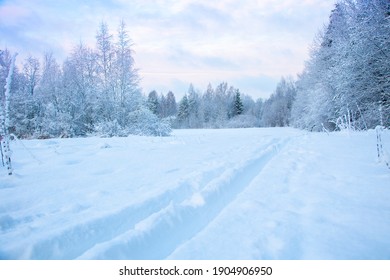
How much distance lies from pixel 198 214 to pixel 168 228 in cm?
39

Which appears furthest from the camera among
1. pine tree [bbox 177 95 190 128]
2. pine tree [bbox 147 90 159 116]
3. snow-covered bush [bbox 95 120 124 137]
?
pine tree [bbox 177 95 190 128]

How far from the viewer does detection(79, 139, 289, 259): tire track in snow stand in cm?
173

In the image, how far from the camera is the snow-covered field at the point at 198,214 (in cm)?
169

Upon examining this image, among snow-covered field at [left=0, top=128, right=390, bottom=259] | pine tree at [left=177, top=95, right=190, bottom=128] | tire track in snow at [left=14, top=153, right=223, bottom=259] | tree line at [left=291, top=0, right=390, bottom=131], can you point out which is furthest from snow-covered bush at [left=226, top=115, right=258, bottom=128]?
tire track in snow at [left=14, top=153, right=223, bottom=259]

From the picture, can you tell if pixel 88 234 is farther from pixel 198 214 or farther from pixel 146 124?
pixel 146 124

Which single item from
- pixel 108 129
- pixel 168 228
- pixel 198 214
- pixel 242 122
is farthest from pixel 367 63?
pixel 242 122

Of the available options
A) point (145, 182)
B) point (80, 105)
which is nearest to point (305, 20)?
point (145, 182)

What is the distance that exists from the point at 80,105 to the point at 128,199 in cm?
1874

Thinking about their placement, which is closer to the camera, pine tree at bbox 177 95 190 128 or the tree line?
the tree line

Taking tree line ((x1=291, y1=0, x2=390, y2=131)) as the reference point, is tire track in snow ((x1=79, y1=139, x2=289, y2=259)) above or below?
below

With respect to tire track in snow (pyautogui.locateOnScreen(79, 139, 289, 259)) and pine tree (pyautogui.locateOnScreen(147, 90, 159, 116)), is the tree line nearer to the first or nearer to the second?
tire track in snow (pyautogui.locateOnScreen(79, 139, 289, 259))

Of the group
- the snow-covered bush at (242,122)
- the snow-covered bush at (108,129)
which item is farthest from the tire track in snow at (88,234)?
the snow-covered bush at (242,122)
